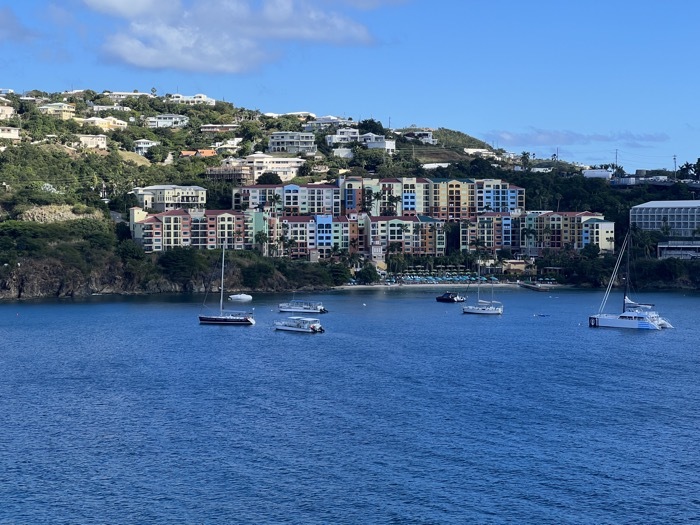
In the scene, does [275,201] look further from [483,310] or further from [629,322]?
[629,322]

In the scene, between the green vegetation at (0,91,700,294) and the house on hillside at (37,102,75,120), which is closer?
the green vegetation at (0,91,700,294)

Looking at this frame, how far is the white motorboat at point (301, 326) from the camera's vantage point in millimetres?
48781

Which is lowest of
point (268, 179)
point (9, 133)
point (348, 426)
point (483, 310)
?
point (348, 426)

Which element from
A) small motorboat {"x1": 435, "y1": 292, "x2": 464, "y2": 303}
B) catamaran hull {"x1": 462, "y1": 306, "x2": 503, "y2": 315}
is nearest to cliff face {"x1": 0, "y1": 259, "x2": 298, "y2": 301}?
small motorboat {"x1": 435, "y1": 292, "x2": 464, "y2": 303}

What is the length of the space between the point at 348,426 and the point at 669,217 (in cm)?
6251

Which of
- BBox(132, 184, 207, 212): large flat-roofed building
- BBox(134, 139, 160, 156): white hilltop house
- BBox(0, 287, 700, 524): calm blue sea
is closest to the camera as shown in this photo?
BBox(0, 287, 700, 524): calm blue sea

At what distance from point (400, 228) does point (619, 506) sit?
2392 inches

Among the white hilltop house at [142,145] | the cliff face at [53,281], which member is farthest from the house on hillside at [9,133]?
the cliff face at [53,281]

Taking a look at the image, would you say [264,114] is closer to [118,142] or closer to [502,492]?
[118,142]

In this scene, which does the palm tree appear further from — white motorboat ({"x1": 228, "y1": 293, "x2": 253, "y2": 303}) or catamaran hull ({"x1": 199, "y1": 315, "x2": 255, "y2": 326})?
catamaran hull ({"x1": 199, "y1": 315, "x2": 255, "y2": 326})

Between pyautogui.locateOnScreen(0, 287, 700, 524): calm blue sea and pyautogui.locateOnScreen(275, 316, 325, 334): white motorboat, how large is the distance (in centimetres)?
77

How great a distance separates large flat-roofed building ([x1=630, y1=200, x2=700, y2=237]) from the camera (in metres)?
85.3

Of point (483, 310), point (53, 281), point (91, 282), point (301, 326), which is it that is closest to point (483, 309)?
point (483, 310)

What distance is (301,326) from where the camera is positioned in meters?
49.1
